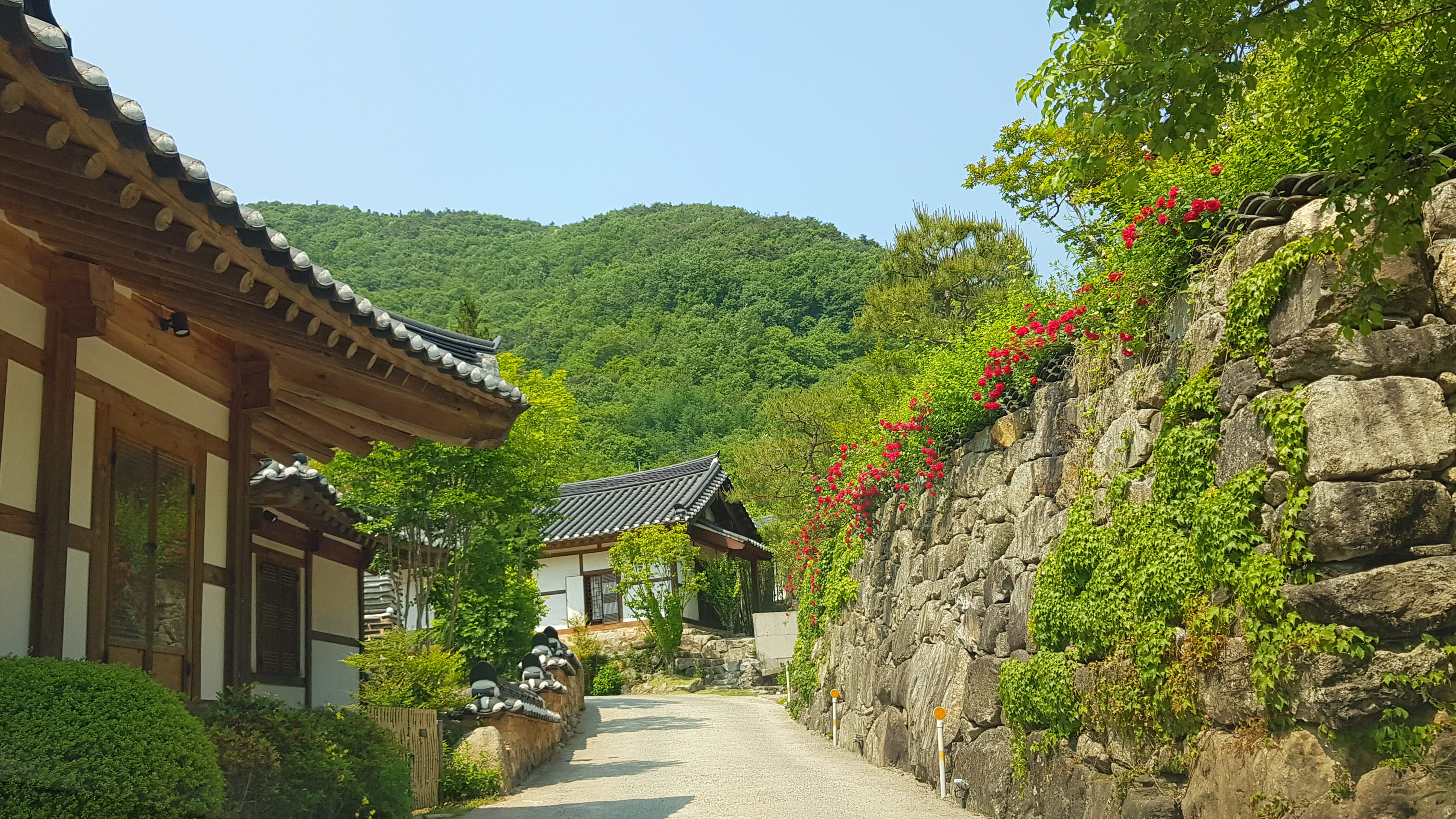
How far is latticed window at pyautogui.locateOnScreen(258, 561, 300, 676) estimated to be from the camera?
10.9 metres

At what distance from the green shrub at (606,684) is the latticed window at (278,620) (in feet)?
46.1

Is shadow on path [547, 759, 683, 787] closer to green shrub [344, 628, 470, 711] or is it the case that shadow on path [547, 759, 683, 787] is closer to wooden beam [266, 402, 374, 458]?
green shrub [344, 628, 470, 711]

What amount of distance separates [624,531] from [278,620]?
17.8 metres

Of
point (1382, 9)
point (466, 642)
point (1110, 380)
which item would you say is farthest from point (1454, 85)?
point (466, 642)

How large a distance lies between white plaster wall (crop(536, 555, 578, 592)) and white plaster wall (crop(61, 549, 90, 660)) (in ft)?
82.4

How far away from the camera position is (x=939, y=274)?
19984 millimetres

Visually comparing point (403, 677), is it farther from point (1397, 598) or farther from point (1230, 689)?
point (1397, 598)

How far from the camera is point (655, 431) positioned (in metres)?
49.3

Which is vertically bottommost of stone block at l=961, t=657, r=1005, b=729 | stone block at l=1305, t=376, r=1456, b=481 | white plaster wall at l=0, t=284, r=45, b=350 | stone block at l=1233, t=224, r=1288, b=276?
stone block at l=961, t=657, r=1005, b=729

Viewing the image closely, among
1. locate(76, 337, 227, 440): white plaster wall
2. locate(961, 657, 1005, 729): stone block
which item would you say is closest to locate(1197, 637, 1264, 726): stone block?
locate(961, 657, 1005, 729): stone block

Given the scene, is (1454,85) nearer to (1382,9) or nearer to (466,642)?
(1382,9)

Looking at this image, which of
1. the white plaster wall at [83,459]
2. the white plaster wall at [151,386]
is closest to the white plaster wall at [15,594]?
the white plaster wall at [83,459]

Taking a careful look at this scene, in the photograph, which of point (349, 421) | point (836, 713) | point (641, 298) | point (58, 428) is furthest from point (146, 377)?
point (641, 298)

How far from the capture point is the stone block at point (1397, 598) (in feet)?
17.0
